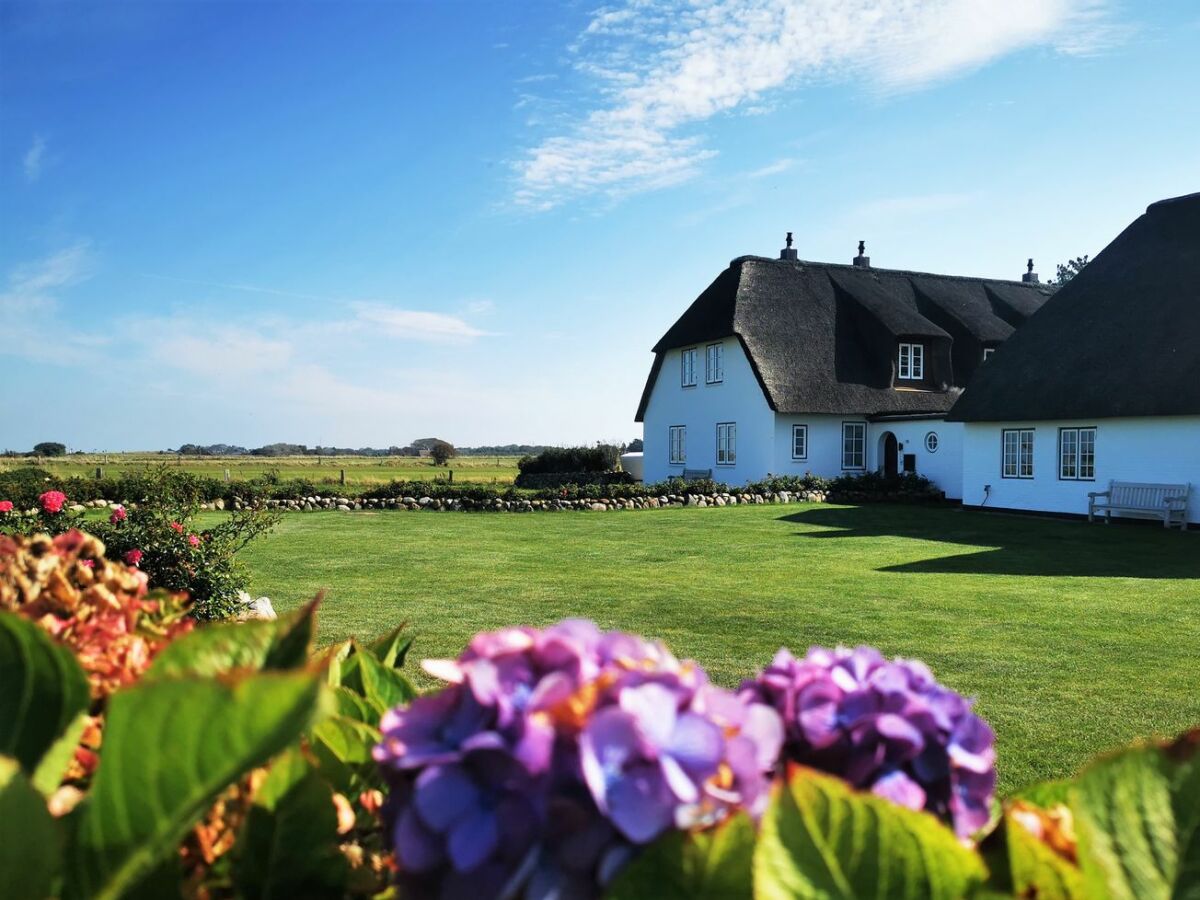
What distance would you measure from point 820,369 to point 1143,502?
1242cm

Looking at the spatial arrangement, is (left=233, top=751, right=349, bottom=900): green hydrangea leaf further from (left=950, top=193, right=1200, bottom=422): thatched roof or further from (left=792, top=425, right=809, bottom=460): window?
Result: (left=792, top=425, right=809, bottom=460): window

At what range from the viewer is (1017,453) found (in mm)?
23828

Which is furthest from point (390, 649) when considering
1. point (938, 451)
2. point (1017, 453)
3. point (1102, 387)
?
point (938, 451)

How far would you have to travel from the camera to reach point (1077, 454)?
22.2 meters

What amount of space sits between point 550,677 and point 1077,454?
24453 mm

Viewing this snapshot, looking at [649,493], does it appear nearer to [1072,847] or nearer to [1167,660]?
[1167,660]

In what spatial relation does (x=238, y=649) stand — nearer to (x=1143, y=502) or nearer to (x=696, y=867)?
(x=696, y=867)

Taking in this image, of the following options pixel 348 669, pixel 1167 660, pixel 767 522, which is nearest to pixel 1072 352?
pixel 767 522


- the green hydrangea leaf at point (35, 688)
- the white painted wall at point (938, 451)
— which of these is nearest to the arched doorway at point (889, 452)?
the white painted wall at point (938, 451)

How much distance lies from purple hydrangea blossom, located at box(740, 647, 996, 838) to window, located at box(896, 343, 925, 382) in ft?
107

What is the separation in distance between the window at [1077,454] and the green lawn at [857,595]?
6.39 ft

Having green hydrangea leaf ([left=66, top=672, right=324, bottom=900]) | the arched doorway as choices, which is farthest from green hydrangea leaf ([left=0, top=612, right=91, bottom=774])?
the arched doorway

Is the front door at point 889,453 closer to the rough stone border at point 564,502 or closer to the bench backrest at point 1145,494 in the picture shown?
the rough stone border at point 564,502

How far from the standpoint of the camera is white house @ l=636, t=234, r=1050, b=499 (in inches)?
1184
